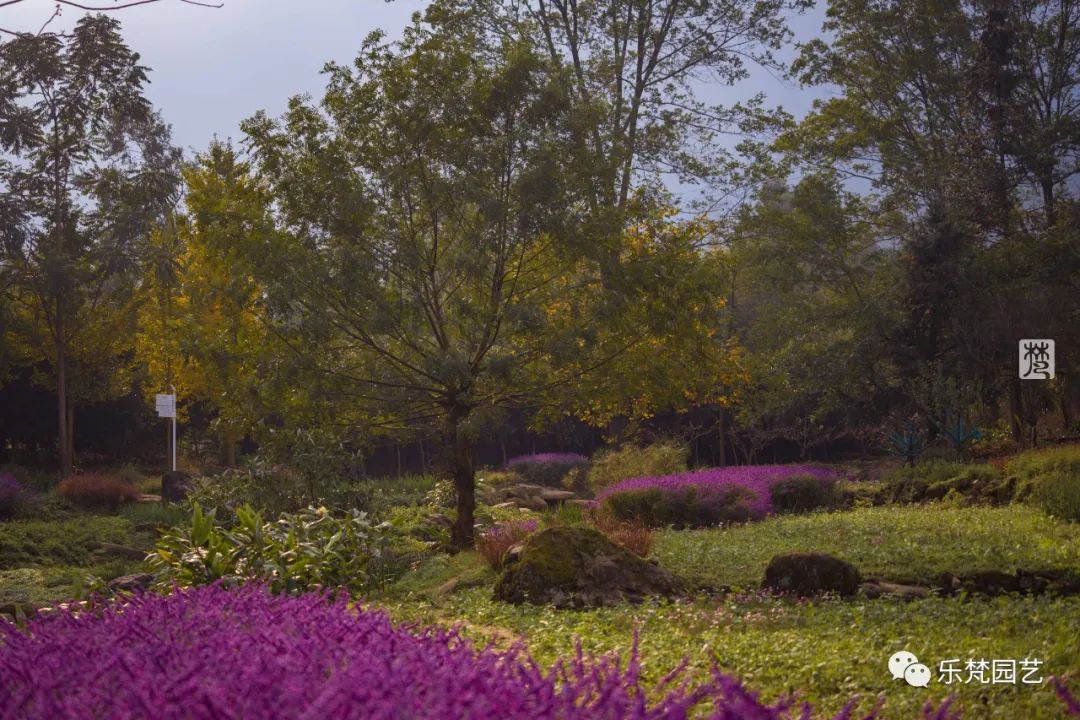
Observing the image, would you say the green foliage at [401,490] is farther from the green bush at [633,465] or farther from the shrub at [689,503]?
the green bush at [633,465]

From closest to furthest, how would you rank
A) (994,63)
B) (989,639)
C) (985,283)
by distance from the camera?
(989,639)
(985,283)
(994,63)

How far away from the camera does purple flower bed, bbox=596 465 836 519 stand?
14008 mm

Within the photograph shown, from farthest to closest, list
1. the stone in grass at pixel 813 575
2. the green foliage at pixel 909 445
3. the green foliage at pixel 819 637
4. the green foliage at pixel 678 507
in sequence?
the green foliage at pixel 909 445
the green foliage at pixel 678 507
the stone in grass at pixel 813 575
the green foliage at pixel 819 637

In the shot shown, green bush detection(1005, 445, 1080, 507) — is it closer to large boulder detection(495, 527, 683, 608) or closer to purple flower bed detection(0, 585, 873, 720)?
large boulder detection(495, 527, 683, 608)

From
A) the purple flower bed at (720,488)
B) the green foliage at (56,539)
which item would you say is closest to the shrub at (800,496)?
the purple flower bed at (720,488)

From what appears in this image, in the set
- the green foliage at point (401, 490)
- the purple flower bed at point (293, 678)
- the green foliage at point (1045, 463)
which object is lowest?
the green foliage at point (401, 490)

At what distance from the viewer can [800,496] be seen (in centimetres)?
1479

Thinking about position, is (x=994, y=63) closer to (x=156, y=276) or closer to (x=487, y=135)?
(x=487, y=135)

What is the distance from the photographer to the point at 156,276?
2341cm

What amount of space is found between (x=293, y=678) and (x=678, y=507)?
39.4 ft

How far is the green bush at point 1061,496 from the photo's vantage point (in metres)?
10.5

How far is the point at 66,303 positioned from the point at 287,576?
724 inches

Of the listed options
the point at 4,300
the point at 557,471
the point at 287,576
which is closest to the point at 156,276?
the point at 4,300

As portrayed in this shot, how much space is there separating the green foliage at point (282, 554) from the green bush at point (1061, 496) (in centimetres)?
727
